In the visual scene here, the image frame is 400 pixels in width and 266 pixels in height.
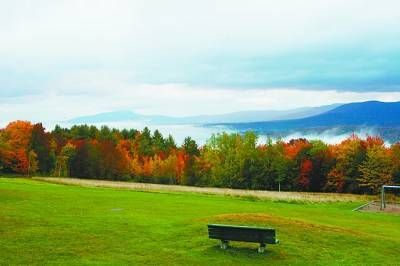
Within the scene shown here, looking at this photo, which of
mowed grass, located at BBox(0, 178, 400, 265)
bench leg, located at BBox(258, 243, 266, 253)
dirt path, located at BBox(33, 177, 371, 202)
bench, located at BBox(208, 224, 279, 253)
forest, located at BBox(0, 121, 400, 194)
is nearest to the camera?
mowed grass, located at BBox(0, 178, 400, 265)

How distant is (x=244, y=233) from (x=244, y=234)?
37 millimetres

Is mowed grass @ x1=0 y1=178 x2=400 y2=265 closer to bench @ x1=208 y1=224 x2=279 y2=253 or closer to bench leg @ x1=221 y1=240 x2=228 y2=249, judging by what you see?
bench leg @ x1=221 y1=240 x2=228 y2=249

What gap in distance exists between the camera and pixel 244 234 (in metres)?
20.3

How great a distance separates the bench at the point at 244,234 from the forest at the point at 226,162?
273ft

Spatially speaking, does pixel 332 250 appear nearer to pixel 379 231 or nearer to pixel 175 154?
pixel 379 231

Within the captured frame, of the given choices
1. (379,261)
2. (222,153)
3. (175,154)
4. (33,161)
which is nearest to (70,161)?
(33,161)

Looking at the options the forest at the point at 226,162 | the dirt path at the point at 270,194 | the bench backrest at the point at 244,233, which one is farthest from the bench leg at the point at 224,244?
the forest at the point at 226,162

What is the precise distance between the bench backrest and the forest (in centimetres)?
8327

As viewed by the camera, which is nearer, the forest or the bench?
the bench

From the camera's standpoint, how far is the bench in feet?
65.6

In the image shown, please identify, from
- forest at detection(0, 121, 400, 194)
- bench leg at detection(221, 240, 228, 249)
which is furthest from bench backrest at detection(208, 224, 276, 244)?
forest at detection(0, 121, 400, 194)

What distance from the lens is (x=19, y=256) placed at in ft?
61.8

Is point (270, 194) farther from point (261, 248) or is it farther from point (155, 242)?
point (261, 248)

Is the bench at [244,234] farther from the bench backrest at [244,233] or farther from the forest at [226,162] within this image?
the forest at [226,162]
